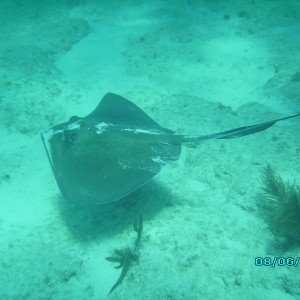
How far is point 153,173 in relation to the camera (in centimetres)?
379

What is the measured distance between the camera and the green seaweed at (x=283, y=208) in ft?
11.4

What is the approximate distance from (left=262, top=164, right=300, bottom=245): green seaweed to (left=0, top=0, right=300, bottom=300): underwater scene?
0.06ft

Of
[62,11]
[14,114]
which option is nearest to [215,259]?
[14,114]

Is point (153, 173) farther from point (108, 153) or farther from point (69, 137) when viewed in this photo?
point (69, 137)

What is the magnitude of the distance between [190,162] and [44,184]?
9.93ft

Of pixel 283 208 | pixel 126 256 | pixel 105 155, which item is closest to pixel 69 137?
pixel 105 155

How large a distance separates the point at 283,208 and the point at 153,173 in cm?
194

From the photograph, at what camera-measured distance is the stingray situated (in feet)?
11.7

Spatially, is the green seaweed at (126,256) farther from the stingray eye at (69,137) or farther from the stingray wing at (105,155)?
A: the stingray eye at (69,137)

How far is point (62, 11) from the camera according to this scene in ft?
37.7

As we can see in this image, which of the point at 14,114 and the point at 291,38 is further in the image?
the point at 291,38

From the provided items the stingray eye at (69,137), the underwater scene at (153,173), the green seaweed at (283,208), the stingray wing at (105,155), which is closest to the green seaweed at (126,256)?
the underwater scene at (153,173)

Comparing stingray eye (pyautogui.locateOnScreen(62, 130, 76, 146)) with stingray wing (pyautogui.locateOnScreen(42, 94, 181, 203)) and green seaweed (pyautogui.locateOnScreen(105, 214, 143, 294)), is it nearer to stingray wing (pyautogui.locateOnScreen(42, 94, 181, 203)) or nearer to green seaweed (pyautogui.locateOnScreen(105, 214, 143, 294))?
stingray wing (pyautogui.locateOnScreen(42, 94, 181, 203))

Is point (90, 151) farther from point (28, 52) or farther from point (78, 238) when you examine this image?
point (28, 52)
